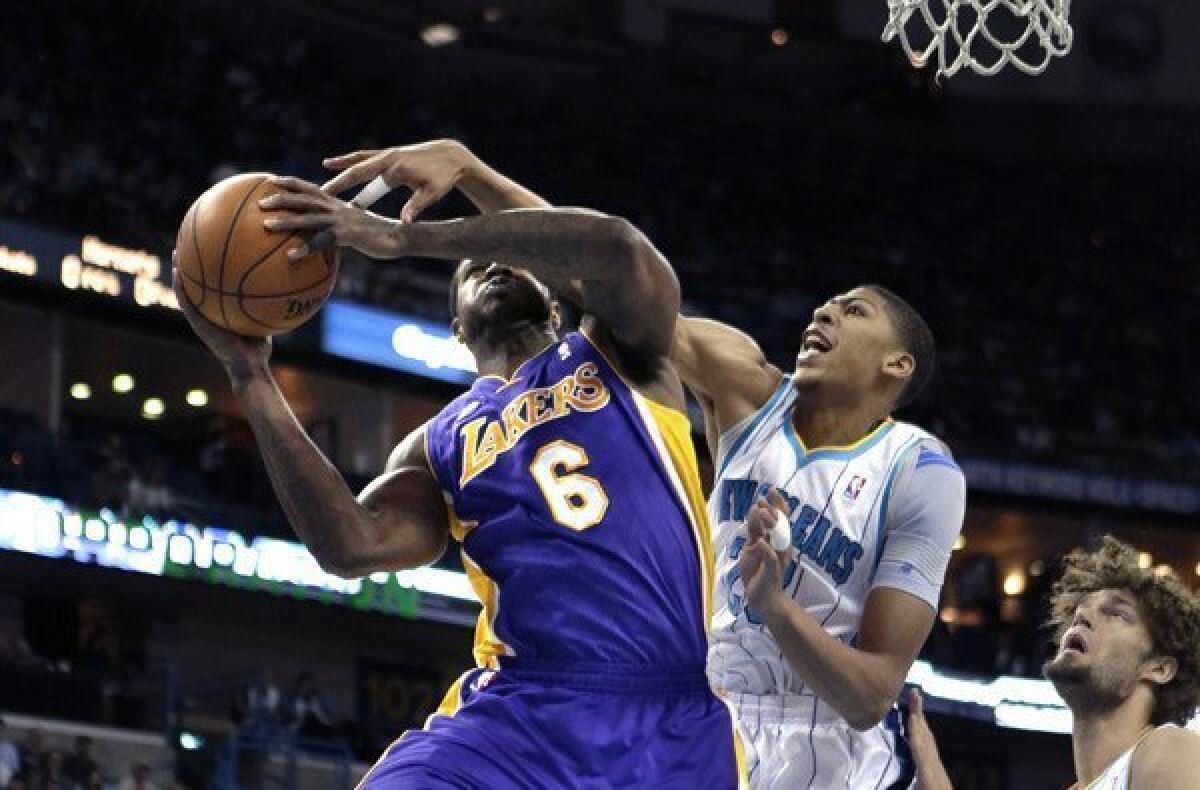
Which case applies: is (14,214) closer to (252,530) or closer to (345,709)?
(252,530)

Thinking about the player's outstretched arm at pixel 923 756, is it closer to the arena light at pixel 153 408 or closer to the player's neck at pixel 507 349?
the player's neck at pixel 507 349

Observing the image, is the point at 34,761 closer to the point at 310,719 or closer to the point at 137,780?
the point at 137,780

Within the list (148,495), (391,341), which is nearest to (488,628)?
(148,495)

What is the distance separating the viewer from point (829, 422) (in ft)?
17.4

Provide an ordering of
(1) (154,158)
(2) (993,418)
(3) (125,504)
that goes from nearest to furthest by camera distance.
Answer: (3) (125,504) → (1) (154,158) → (2) (993,418)

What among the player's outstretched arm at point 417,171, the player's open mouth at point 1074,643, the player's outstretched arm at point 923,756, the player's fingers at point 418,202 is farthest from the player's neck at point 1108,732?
the player's fingers at point 418,202

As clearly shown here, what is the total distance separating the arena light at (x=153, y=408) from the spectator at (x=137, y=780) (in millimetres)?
7978

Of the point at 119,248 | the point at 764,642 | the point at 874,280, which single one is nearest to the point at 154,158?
the point at 119,248

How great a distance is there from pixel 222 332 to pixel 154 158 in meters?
17.9

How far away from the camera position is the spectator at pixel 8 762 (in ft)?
47.1

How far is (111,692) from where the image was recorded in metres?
17.1

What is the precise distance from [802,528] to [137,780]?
1120cm

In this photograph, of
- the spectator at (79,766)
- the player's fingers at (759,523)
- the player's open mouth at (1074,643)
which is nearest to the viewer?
the player's fingers at (759,523)

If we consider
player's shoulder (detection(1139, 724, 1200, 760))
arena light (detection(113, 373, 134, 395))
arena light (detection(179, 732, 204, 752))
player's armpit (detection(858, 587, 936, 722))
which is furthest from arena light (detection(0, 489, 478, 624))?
player's shoulder (detection(1139, 724, 1200, 760))
